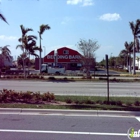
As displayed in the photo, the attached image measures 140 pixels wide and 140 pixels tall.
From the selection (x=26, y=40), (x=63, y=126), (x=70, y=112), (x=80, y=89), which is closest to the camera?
(x=63, y=126)

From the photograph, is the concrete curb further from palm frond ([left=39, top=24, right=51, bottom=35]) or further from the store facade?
the store facade

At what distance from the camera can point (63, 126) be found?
297 inches

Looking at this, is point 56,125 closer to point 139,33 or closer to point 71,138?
point 71,138

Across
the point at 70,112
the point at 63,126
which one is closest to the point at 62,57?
the point at 70,112

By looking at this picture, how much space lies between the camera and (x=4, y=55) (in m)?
33.7

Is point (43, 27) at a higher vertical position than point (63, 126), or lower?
higher

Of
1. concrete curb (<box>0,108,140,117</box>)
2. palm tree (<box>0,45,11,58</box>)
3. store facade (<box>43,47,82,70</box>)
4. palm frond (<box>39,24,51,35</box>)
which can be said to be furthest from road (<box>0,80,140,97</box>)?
store facade (<box>43,47,82,70</box>)

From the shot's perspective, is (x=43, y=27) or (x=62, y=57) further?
(x=62, y=57)

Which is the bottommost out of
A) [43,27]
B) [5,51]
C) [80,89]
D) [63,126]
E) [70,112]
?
[63,126]

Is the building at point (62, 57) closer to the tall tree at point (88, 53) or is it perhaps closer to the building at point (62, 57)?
the building at point (62, 57)

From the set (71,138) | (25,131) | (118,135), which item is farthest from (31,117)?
(118,135)

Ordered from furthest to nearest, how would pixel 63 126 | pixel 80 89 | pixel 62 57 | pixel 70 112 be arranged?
1. pixel 62 57
2. pixel 80 89
3. pixel 70 112
4. pixel 63 126

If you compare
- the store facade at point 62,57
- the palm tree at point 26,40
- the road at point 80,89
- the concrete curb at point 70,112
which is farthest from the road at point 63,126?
the store facade at point 62,57

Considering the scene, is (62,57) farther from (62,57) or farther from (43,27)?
(43,27)
